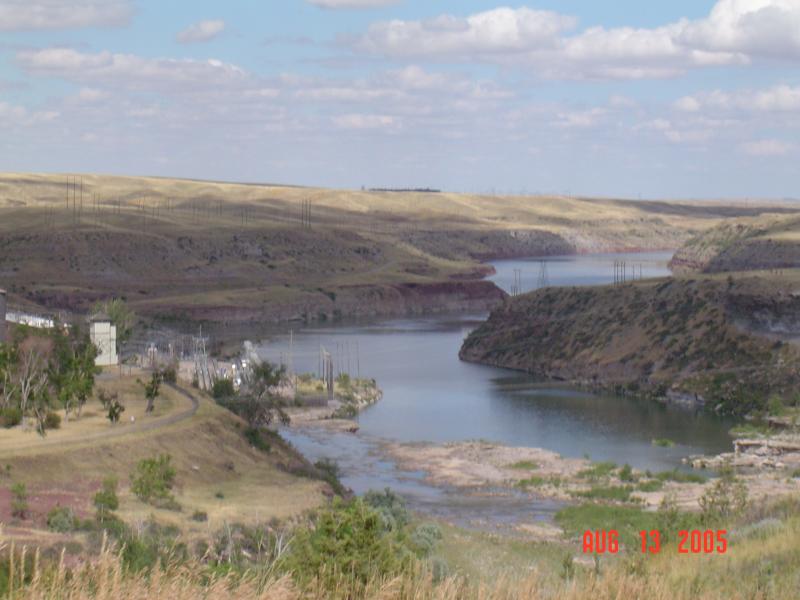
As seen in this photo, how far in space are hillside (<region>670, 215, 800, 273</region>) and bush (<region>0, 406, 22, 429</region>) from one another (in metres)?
104

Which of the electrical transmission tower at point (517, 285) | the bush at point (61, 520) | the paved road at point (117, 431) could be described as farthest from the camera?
the electrical transmission tower at point (517, 285)

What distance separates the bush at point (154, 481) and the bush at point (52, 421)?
613cm

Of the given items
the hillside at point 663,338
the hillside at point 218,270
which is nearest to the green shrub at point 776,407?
the hillside at point 663,338

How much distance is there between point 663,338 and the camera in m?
85.8

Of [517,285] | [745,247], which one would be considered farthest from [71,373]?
[745,247]

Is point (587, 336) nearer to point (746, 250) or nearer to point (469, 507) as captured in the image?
point (469, 507)

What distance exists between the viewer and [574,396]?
77.1m

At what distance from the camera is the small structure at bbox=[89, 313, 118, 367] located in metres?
59.7

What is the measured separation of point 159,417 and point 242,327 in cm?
7007

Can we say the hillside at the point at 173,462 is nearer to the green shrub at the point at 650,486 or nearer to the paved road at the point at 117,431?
the paved road at the point at 117,431

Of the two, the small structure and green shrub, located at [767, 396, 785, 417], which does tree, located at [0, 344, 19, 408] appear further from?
green shrub, located at [767, 396, 785, 417]

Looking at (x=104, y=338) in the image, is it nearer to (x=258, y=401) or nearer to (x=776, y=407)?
(x=258, y=401)

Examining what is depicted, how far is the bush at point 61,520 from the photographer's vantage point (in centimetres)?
2789

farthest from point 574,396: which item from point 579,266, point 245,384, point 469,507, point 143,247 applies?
point 579,266
